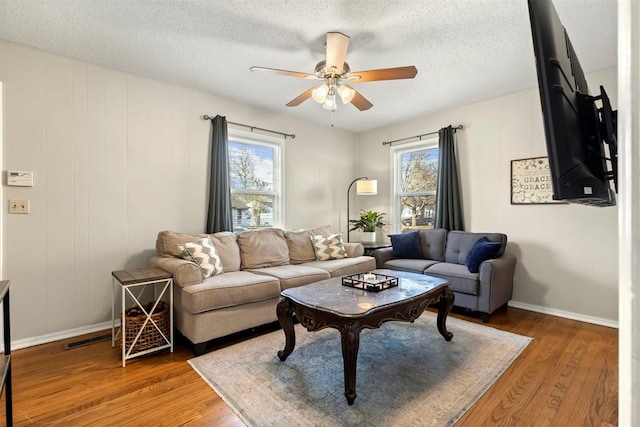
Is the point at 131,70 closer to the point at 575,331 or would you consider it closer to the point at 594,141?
the point at 594,141

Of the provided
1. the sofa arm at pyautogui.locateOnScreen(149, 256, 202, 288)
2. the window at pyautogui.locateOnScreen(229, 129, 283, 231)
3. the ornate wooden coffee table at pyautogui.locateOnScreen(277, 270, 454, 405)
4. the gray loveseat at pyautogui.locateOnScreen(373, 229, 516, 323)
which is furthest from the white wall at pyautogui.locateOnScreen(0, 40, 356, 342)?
the gray loveseat at pyautogui.locateOnScreen(373, 229, 516, 323)

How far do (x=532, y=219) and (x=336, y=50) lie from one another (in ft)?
9.46

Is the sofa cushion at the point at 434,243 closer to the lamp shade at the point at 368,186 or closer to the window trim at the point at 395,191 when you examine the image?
the window trim at the point at 395,191

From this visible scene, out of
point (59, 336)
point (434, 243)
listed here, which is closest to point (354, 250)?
point (434, 243)

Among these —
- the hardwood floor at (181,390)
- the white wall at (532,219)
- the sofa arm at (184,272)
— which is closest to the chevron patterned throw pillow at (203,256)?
the sofa arm at (184,272)

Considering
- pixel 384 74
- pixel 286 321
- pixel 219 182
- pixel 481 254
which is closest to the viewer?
pixel 286 321

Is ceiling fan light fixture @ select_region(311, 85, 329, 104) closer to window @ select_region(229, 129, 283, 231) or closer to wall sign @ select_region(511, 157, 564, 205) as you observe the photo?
window @ select_region(229, 129, 283, 231)

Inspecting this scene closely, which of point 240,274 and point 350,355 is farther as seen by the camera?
point 240,274

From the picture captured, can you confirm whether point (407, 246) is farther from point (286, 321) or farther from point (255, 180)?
point (286, 321)

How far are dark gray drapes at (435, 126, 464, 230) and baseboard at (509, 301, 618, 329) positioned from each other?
1.09 metres

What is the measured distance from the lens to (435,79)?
328 cm

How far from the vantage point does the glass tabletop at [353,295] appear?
77.5 inches

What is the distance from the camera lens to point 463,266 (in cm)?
355

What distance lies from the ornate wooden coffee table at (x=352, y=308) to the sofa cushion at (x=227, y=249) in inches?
43.8
